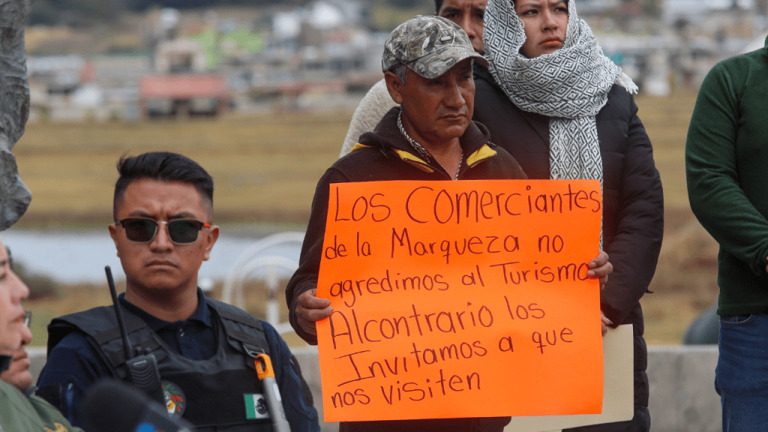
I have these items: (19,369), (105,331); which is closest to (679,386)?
(105,331)

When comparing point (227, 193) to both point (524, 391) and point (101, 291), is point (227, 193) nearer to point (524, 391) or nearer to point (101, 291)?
point (101, 291)

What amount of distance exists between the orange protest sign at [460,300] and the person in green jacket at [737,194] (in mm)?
442

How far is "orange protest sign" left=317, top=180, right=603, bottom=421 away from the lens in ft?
9.60

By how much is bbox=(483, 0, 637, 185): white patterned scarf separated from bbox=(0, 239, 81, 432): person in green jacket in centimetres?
166

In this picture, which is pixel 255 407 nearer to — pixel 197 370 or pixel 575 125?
pixel 197 370

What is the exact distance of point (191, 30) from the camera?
70.9 metres

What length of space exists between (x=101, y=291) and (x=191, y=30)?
53.6m

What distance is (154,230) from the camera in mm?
2992

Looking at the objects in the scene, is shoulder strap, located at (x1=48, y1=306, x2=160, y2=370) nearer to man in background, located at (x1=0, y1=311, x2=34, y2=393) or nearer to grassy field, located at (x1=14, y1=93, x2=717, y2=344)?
man in background, located at (x1=0, y1=311, x2=34, y2=393)

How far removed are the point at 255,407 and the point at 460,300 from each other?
1.95 ft

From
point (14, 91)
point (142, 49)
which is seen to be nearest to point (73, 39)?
point (142, 49)

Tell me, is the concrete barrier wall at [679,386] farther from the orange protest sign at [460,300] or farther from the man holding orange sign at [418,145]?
the orange protest sign at [460,300]

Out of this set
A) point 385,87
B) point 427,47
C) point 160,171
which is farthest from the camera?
point 385,87

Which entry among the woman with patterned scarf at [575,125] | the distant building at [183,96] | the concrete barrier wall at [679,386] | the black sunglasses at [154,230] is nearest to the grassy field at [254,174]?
the distant building at [183,96]
